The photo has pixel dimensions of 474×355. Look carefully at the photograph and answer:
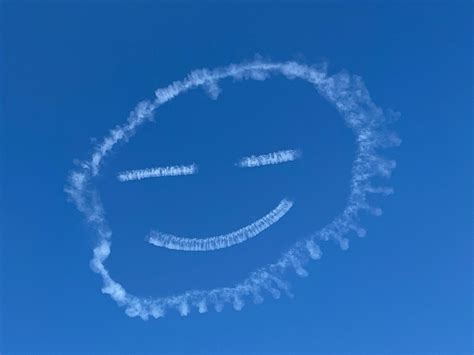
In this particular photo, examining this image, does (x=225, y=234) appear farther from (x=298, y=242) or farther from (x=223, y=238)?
(x=298, y=242)

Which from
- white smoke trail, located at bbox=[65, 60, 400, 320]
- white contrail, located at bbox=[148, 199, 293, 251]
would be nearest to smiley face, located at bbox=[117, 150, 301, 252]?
white contrail, located at bbox=[148, 199, 293, 251]

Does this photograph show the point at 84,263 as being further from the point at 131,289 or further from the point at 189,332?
the point at 189,332

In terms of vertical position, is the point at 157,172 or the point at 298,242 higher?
the point at 157,172

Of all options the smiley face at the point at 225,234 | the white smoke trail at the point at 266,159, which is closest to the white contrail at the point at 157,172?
the smiley face at the point at 225,234

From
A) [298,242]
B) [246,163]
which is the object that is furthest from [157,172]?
[298,242]

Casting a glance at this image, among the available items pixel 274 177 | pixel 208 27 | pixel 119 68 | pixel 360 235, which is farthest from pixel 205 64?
pixel 360 235

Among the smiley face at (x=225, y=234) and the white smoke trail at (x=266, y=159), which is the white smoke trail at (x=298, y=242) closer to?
the smiley face at (x=225, y=234)
